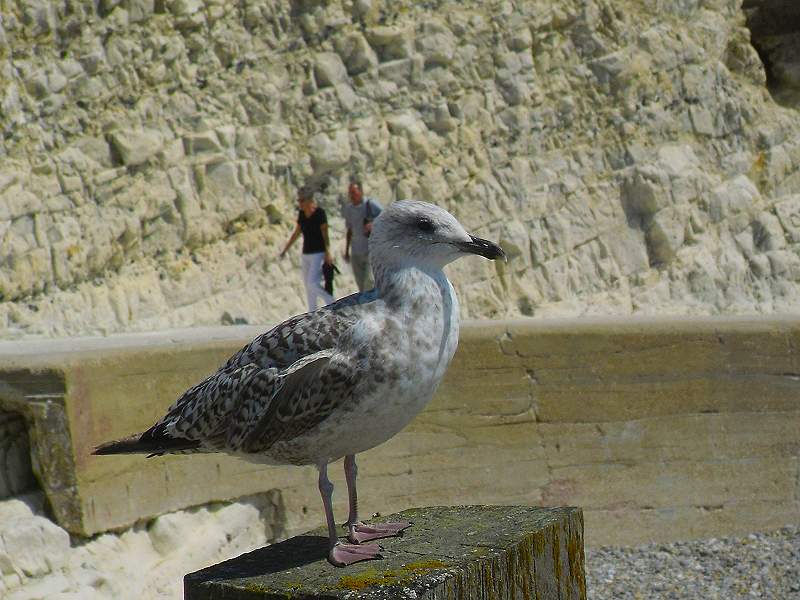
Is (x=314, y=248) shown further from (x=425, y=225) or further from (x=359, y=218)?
(x=425, y=225)

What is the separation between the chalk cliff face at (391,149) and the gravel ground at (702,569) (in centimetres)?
584

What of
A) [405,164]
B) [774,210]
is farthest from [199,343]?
[774,210]

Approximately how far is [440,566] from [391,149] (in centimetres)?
1095

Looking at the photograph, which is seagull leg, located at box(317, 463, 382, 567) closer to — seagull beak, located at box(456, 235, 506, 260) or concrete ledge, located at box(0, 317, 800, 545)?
seagull beak, located at box(456, 235, 506, 260)

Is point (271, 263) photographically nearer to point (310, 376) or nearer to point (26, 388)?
point (26, 388)

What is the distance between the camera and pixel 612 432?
7.81m

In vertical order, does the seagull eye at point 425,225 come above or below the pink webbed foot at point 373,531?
above

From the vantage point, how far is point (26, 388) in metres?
6.00

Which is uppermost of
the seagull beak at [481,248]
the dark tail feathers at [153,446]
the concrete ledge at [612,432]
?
the seagull beak at [481,248]

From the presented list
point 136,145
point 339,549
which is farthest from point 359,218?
point 339,549

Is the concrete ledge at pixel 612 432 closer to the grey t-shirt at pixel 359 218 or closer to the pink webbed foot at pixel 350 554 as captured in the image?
the grey t-shirt at pixel 359 218

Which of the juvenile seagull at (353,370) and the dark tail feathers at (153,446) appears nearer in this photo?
the juvenile seagull at (353,370)

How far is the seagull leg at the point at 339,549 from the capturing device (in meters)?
3.63

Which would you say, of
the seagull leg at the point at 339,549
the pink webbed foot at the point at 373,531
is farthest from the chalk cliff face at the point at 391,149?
the seagull leg at the point at 339,549
